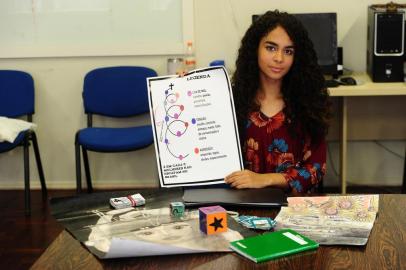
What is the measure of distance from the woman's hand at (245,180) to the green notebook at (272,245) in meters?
0.39

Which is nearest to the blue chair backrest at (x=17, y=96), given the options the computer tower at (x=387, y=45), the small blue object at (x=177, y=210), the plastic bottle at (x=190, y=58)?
the plastic bottle at (x=190, y=58)

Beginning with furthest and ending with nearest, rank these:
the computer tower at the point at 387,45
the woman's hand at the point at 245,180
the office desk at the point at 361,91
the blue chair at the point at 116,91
Result: 1. the blue chair at the point at 116,91
2. the computer tower at the point at 387,45
3. the office desk at the point at 361,91
4. the woman's hand at the point at 245,180

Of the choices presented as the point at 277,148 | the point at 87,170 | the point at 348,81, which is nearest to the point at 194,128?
the point at 277,148

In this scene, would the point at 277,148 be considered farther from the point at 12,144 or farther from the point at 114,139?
the point at 12,144

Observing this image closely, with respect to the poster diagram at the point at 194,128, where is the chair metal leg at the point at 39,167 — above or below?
Result: below

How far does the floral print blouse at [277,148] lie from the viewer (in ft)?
6.57

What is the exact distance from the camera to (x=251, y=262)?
126cm

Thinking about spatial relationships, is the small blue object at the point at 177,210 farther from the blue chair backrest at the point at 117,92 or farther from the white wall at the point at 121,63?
the white wall at the point at 121,63

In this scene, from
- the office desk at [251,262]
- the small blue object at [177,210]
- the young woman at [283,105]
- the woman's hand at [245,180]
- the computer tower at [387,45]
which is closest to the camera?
the office desk at [251,262]

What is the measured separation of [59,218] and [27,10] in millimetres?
2705

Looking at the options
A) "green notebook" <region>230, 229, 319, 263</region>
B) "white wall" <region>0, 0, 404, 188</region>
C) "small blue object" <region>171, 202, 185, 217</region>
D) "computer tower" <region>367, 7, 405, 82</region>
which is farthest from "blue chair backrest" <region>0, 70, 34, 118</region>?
"green notebook" <region>230, 229, 319, 263</region>

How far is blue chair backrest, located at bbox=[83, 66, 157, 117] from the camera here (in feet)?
12.4

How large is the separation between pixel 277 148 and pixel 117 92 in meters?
1.96

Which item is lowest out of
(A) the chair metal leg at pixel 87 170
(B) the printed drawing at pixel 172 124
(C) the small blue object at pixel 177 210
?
(A) the chair metal leg at pixel 87 170
